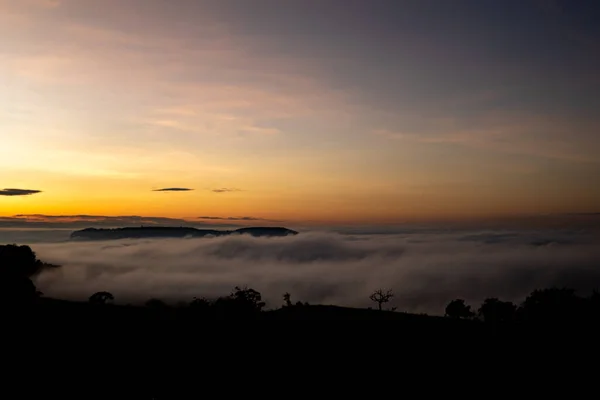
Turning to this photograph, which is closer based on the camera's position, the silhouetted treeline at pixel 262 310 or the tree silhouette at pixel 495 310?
the silhouetted treeline at pixel 262 310

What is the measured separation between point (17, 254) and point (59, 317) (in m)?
53.2

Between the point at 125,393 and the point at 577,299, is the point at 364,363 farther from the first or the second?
the point at 577,299

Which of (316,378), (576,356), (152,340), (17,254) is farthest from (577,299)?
(17,254)

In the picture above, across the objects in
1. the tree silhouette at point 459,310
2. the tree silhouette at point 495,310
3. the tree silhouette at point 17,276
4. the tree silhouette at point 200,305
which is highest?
the tree silhouette at point 17,276

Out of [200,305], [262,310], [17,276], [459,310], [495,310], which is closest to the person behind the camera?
[17,276]

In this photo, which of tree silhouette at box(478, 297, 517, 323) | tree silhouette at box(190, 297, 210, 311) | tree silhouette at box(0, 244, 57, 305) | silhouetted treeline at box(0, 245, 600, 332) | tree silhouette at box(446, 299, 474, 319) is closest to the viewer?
silhouetted treeline at box(0, 245, 600, 332)

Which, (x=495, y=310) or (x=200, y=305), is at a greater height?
(x=200, y=305)

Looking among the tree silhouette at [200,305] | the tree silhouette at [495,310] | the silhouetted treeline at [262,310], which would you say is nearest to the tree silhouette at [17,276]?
the silhouetted treeline at [262,310]

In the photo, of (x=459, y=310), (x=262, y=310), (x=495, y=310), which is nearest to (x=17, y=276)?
(x=262, y=310)

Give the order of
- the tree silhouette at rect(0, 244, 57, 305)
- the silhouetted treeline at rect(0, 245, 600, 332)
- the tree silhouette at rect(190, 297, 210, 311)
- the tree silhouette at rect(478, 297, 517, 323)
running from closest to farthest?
the silhouetted treeline at rect(0, 245, 600, 332)
the tree silhouette at rect(0, 244, 57, 305)
the tree silhouette at rect(190, 297, 210, 311)
the tree silhouette at rect(478, 297, 517, 323)

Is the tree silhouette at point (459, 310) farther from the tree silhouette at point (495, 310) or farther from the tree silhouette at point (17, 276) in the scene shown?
the tree silhouette at point (17, 276)

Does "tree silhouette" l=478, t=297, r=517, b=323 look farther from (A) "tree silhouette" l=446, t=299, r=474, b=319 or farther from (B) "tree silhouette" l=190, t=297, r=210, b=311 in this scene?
(B) "tree silhouette" l=190, t=297, r=210, b=311

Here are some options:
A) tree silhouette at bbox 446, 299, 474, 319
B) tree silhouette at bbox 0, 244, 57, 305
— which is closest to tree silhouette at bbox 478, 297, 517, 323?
tree silhouette at bbox 446, 299, 474, 319

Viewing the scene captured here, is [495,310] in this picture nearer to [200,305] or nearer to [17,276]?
[200,305]
